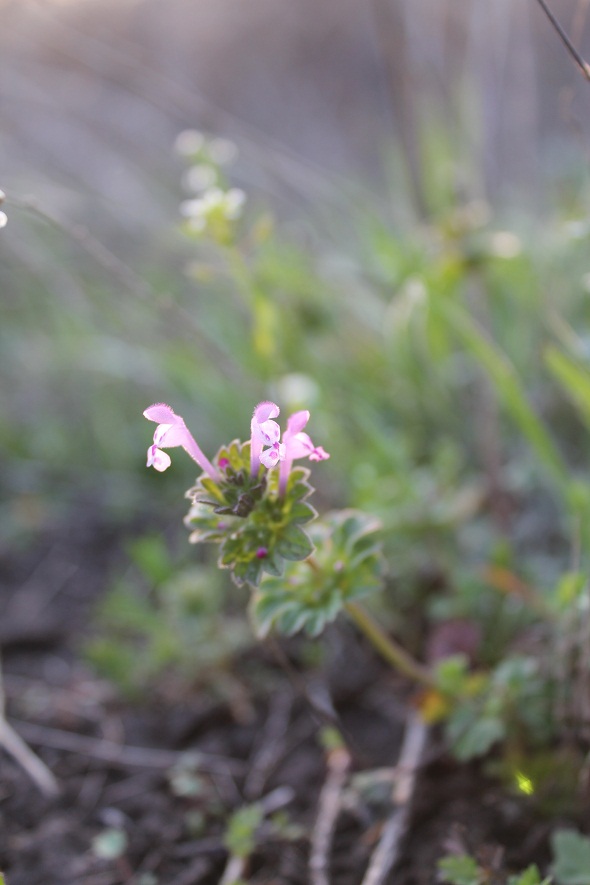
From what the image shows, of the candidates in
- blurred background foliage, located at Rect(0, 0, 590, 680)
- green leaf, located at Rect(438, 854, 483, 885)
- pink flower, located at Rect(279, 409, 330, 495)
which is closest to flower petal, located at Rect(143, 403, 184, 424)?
pink flower, located at Rect(279, 409, 330, 495)

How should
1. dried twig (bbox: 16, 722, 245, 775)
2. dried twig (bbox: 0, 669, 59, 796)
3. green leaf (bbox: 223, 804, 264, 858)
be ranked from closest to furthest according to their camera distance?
1. green leaf (bbox: 223, 804, 264, 858)
2. dried twig (bbox: 0, 669, 59, 796)
3. dried twig (bbox: 16, 722, 245, 775)

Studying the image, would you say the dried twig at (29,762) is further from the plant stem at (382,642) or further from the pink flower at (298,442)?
the pink flower at (298,442)

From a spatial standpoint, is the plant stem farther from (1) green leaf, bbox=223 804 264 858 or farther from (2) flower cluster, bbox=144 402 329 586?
(1) green leaf, bbox=223 804 264 858

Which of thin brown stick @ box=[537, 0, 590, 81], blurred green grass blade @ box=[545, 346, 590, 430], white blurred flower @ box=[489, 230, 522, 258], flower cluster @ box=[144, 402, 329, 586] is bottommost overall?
flower cluster @ box=[144, 402, 329, 586]

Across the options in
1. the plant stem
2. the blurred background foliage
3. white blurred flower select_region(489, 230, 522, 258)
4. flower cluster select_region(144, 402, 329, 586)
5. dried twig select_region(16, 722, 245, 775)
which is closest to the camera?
flower cluster select_region(144, 402, 329, 586)

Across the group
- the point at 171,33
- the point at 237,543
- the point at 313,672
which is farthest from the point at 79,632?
the point at 171,33

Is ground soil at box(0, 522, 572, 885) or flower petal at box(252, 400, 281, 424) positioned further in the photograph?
ground soil at box(0, 522, 572, 885)
